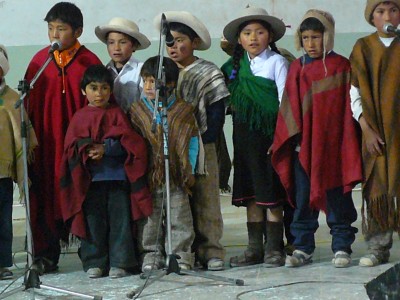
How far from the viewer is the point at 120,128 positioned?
512 cm

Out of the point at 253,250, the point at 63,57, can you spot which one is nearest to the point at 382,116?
the point at 253,250

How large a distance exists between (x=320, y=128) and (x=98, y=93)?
3.71 ft

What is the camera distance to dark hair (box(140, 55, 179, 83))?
16.6 feet

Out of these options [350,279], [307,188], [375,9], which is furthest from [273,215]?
[375,9]

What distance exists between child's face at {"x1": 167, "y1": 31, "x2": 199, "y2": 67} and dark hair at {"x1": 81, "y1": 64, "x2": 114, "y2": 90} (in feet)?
1.22

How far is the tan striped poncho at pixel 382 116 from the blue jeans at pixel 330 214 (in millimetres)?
158

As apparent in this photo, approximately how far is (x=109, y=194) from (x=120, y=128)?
35cm

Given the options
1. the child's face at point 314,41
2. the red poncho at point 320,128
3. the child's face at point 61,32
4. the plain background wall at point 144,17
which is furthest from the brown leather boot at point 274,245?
the plain background wall at point 144,17

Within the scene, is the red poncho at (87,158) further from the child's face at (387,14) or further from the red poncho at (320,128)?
the child's face at (387,14)

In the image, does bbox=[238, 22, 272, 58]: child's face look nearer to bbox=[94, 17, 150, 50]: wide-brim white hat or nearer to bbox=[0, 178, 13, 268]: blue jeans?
bbox=[94, 17, 150, 50]: wide-brim white hat

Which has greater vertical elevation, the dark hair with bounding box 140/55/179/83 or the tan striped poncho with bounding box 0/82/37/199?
the dark hair with bounding box 140/55/179/83

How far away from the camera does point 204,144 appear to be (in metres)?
5.28

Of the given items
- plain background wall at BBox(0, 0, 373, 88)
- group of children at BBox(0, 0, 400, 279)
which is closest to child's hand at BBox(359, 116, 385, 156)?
group of children at BBox(0, 0, 400, 279)

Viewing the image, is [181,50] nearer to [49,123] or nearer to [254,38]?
[254,38]
